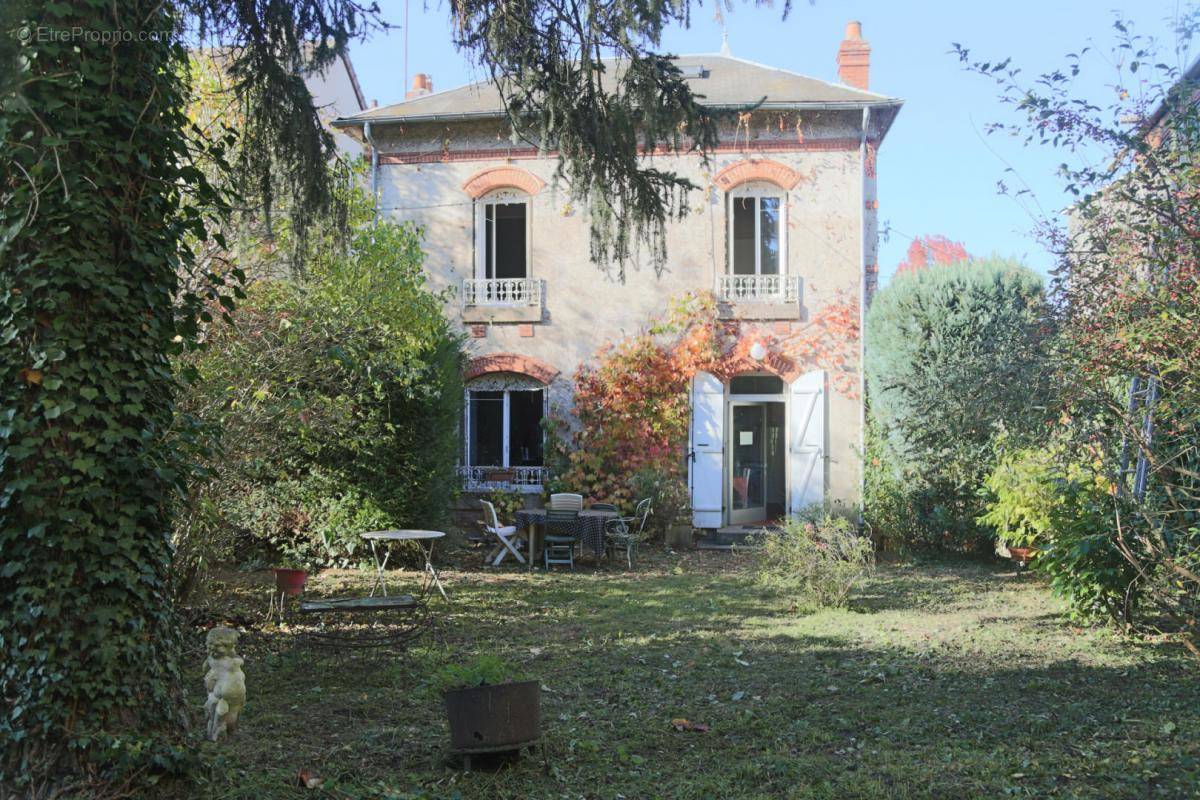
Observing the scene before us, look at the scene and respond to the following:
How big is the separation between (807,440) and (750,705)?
794cm

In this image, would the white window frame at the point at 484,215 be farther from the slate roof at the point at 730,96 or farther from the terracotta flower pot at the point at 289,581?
the terracotta flower pot at the point at 289,581

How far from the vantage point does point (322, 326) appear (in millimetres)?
7297

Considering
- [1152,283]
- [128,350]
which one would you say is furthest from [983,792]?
[128,350]

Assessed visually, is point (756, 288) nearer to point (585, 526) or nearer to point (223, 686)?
point (585, 526)

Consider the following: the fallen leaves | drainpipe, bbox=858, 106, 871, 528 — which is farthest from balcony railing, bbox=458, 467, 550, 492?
the fallen leaves

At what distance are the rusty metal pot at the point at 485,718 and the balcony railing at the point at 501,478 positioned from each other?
902 cm

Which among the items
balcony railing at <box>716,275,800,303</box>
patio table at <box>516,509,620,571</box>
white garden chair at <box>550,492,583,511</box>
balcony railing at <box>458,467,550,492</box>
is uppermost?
balcony railing at <box>716,275,800,303</box>

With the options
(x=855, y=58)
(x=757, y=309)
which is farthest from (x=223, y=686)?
(x=855, y=58)

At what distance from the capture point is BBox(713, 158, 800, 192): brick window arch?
13.2 meters

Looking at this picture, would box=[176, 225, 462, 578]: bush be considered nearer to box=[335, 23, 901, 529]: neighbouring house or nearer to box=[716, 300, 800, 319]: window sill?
box=[335, 23, 901, 529]: neighbouring house

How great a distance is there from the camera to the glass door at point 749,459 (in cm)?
1390

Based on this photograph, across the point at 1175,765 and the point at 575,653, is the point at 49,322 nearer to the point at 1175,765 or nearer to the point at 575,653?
the point at 575,653

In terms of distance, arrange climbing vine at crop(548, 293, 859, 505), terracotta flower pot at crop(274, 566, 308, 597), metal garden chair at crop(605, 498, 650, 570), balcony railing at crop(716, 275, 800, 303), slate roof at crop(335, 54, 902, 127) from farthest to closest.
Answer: balcony railing at crop(716, 275, 800, 303)
climbing vine at crop(548, 293, 859, 505)
slate roof at crop(335, 54, 902, 127)
metal garden chair at crop(605, 498, 650, 570)
terracotta flower pot at crop(274, 566, 308, 597)

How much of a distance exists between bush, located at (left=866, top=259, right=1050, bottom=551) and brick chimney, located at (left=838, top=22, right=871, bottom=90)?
3.69 meters
